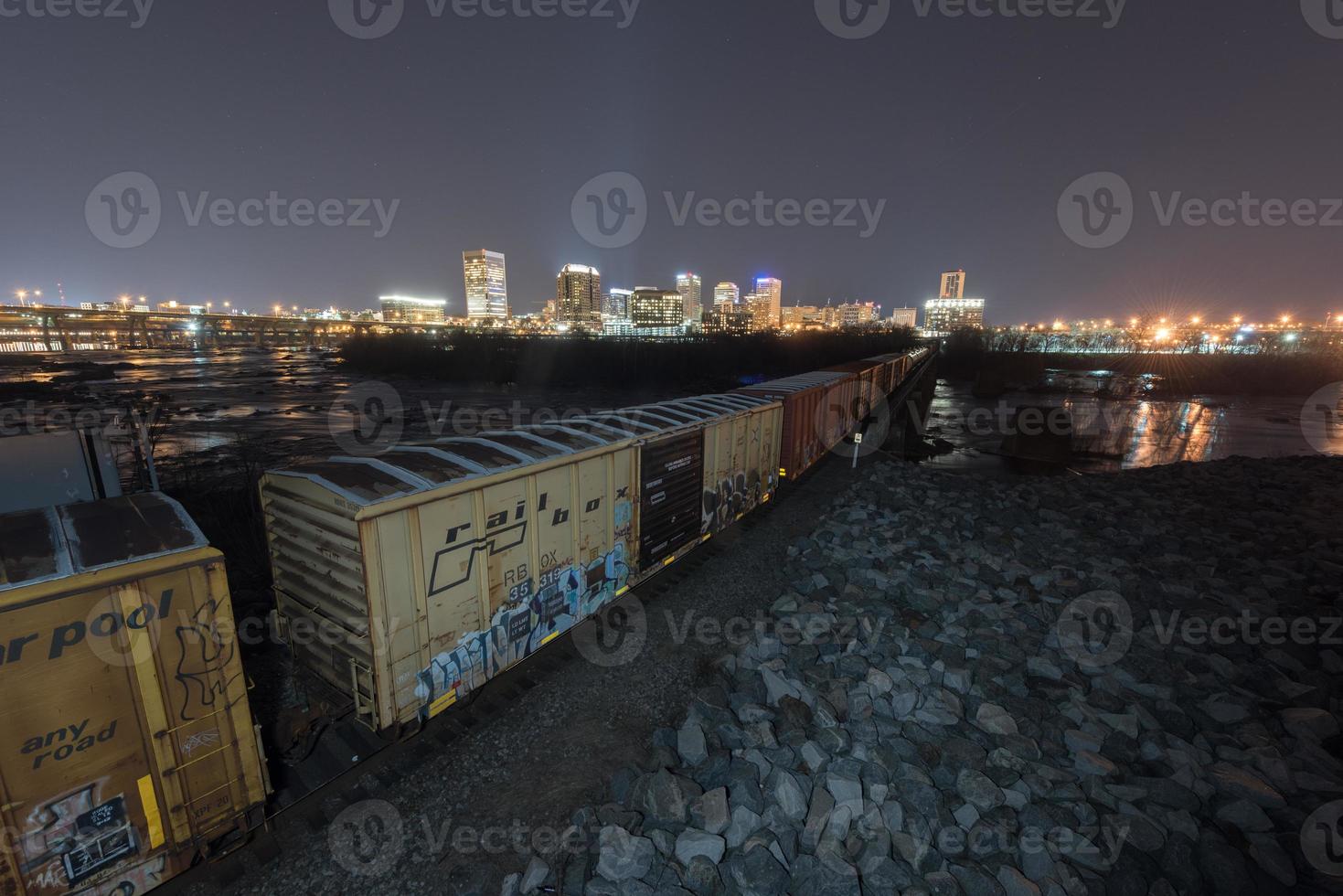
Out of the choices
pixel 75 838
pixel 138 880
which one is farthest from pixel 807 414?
pixel 75 838

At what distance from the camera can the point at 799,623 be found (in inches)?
331

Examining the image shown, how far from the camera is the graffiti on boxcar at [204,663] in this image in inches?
163

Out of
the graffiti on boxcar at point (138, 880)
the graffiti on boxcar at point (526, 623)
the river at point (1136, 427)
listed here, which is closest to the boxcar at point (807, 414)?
the river at point (1136, 427)

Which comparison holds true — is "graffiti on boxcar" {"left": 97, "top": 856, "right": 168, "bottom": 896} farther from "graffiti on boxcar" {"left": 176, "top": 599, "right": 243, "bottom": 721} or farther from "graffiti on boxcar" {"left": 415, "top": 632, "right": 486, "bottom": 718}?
"graffiti on boxcar" {"left": 415, "top": 632, "right": 486, "bottom": 718}

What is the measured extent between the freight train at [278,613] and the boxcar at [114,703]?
0.01 meters

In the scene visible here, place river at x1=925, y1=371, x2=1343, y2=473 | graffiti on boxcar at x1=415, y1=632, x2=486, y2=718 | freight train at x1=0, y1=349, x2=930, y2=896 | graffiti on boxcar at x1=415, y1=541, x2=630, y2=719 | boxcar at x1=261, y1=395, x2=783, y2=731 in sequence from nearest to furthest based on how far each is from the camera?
freight train at x1=0, y1=349, x2=930, y2=896
boxcar at x1=261, y1=395, x2=783, y2=731
graffiti on boxcar at x1=415, y1=632, x2=486, y2=718
graffiti on boxcar at x1=415, y1=541, x2=630, y2=719
river at x1=925, y1=371, x2=1343, y2=473

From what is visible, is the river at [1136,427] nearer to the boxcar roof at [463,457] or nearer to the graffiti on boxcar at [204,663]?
the boxcar roof at [463,457]

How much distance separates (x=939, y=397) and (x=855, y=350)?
29473 millimetres

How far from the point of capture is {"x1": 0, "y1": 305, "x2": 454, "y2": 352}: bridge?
12206cm

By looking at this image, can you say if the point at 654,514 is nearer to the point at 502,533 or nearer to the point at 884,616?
the point at 502,533

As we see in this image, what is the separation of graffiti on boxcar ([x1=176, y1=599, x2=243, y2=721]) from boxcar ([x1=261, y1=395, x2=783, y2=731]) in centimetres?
118

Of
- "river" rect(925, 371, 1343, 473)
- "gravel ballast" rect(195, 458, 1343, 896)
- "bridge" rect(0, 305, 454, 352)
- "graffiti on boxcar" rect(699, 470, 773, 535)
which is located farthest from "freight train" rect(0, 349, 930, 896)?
"bridge" rect(0, 305, 454, 352)

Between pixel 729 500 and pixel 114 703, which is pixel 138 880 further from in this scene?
pixel 729 500

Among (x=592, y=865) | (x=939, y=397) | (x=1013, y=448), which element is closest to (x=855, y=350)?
(x=939, y=397)
